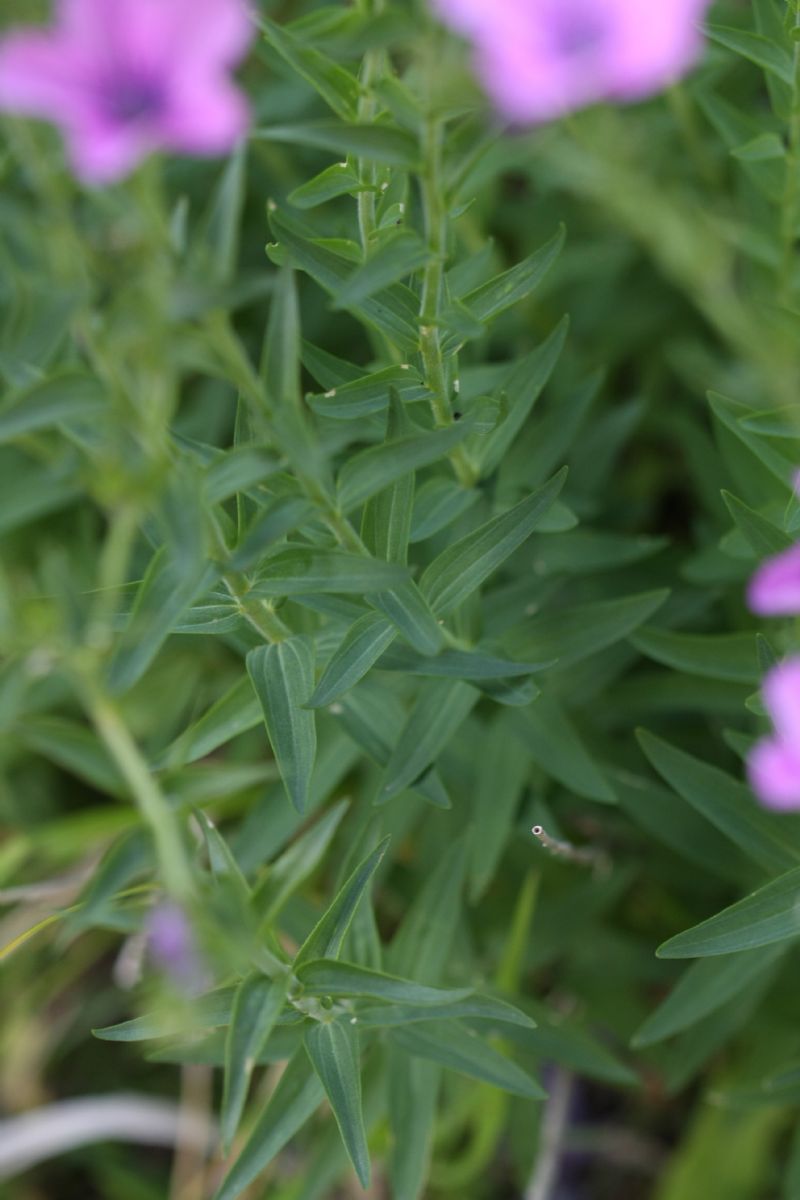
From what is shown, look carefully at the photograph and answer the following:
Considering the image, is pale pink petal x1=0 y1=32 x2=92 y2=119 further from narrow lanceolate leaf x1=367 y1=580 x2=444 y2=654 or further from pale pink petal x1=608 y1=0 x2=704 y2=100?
narrow lanceolate leaf x1=367 y1=580 x2=444 y2=654

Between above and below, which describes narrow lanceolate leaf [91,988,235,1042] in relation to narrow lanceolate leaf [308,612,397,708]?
below

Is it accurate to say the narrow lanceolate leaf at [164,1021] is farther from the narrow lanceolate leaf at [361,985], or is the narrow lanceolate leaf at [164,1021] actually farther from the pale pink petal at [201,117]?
the pale pink petal at [201,117]

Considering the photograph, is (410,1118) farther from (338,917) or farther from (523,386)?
(523,386)

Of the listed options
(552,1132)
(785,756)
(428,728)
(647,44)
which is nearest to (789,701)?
(785,756)

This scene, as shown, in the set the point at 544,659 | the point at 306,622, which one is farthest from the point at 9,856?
the point at 544,659

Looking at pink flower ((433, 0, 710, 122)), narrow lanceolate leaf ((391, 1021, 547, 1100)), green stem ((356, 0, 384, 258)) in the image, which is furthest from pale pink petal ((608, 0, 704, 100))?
narrow lanceolate leaf ((391, 1021, 547, 1100))

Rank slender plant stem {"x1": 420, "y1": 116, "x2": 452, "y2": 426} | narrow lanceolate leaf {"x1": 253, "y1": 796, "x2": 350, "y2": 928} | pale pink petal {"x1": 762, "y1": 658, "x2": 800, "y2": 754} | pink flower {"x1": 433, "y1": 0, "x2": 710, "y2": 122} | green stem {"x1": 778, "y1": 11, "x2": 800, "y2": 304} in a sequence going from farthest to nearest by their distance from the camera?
green stem {"x1": 778, "y1": 11, "x2": 800, "y2": 304}, narrow lanceolate leaf {"x1": 253, "y1": 796, "x2": 350, "y2": 928}, slender plant stem {"x1": 420, "y1": 116, "x2": 452, "y2": 426}, pale pink petal {"x1": 762, "y1": 658, "x2": 800, "y2": 754}, pink flower {"x1": 433, "y1": 0, "x2": 710, "y2": 122}

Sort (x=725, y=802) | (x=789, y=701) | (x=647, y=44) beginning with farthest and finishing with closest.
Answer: (x=725, y=802) → (x=789, y=701) → (x=647, y=44)
